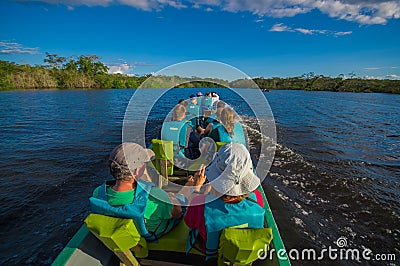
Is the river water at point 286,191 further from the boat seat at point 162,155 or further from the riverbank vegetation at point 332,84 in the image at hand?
the riverbank vegetation at point 332,84

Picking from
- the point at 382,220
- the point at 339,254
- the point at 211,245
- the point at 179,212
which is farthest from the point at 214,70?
the point at 382,220

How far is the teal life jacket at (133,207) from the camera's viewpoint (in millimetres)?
2064

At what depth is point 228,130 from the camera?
4.64 meters

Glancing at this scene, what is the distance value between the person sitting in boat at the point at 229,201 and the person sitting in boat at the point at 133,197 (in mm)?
497

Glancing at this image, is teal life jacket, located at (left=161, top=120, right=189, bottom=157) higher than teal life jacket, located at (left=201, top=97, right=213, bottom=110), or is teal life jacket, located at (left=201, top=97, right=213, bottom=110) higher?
teal life jacket, located at (left=201, top=97, right=213, bottom=110)

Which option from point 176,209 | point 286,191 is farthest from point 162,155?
point 286,191

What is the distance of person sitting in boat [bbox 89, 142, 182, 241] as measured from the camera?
2098 mm

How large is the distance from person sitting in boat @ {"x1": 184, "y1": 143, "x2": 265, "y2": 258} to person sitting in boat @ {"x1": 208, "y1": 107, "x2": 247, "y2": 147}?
2445mm

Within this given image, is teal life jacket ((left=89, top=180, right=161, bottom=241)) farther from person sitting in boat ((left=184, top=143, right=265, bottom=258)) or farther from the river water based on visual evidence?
the river water

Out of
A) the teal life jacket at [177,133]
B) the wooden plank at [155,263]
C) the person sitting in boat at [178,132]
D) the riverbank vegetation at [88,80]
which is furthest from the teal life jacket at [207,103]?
the riverbank vegetation at [88,80]

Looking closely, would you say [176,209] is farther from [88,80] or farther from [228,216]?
[88,80]

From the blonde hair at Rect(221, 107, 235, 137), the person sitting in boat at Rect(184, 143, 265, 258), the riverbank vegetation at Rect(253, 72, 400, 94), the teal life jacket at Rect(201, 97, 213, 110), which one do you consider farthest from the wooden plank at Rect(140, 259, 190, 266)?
the riverbank vegetation at Rect(253, 72, 400, 94)

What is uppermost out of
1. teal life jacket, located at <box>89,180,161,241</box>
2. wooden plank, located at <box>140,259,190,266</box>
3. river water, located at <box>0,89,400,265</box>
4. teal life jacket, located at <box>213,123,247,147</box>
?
teal life jacket, located at <box>213,123,247,147</box>

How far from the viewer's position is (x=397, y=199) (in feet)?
18.9
